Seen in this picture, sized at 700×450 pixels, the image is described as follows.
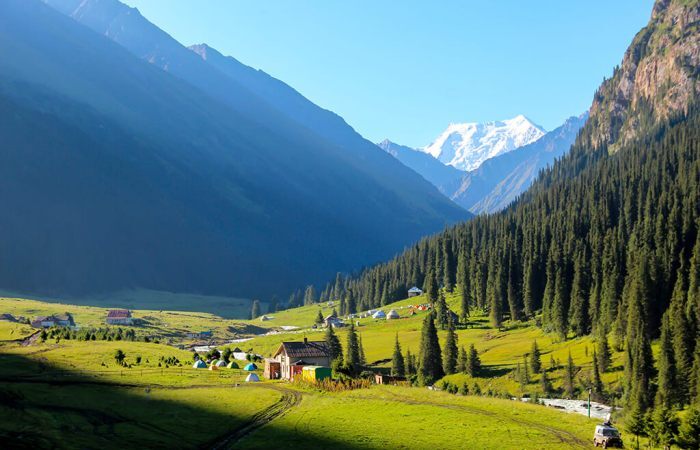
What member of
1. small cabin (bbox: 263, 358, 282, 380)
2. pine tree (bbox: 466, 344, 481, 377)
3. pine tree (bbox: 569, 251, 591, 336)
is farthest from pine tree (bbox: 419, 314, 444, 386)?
pine tree (bbox: 569, 251, 591, 336)

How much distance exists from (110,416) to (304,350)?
5357cm

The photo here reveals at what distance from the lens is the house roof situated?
117438mm

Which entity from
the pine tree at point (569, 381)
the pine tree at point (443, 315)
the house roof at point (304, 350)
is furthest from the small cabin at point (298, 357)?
the pine tree at point (443, 315)

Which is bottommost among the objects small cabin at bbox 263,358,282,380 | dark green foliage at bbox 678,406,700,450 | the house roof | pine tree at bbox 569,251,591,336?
dark green foliage at bbox 678,406,700,450

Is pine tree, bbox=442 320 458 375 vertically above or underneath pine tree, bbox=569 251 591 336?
underneath

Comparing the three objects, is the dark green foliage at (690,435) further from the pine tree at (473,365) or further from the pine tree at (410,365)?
the pine tree at (410,365)

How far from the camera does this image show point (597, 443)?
198 ft

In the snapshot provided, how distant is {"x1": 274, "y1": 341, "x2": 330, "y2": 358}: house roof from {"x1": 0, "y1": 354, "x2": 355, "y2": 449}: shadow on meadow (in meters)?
26.4

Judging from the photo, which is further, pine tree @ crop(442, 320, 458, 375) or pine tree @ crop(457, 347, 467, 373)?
pine tree @ crop(442, 320, 458, 375)

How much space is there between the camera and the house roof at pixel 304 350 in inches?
4624

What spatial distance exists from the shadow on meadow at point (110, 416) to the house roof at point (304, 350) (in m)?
26.4

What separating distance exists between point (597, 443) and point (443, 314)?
4579 inches

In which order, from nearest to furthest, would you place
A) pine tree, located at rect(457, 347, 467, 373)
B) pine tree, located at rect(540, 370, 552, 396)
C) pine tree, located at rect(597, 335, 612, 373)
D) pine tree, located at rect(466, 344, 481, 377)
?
pine tree, located at rect(540, 370, 552, 396)
pine tree, located at rect(597, 335, 612, 373)
pine tree, located at rect(466, 344, 481, 377)
pine tree, located at rect(457, 347, 467, 373)

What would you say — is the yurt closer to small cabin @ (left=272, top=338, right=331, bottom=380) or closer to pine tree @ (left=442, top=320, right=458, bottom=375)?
small cabin @ (left=272, top=338, right=331, bottom=380)
